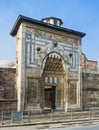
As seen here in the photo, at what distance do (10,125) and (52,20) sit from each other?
566 inches

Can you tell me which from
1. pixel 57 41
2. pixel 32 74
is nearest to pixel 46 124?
pixel 32 74

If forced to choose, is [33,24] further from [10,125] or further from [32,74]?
[10,125]

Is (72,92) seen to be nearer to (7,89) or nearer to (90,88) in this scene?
(90,88)

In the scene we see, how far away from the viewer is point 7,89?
70.9 feet

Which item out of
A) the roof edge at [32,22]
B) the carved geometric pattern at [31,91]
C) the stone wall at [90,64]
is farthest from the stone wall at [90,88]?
the stone wall at [90,64]

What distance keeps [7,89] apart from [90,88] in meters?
9.96

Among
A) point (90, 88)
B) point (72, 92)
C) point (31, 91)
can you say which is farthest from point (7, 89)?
point (90, 88)

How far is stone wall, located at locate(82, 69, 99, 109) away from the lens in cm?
2699

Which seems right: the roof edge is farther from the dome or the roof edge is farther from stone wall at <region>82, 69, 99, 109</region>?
the dome

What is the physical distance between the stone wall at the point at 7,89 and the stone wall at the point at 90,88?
8361 mm

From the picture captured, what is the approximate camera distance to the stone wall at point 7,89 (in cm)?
2092

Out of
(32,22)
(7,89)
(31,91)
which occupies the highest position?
(32,22)

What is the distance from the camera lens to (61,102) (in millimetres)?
24688

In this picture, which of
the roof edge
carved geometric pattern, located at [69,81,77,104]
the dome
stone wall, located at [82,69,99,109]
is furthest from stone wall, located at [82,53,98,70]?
carved geometric pattern, located at [69,81,77,104]
